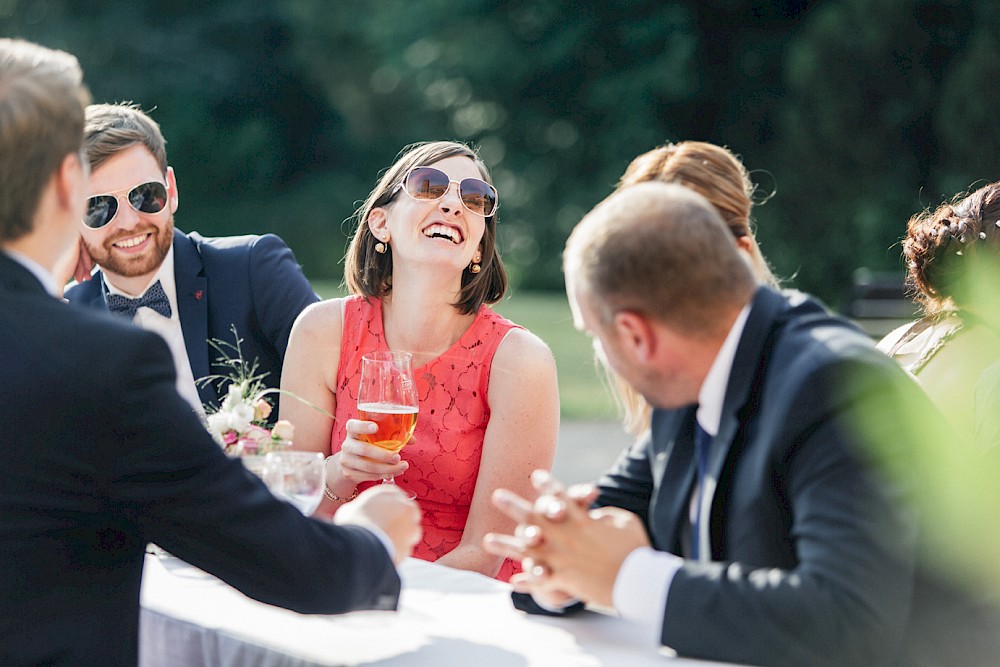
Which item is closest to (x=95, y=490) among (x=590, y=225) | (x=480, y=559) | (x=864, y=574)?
(x=590, y=225)

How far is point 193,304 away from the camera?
4.36 metres

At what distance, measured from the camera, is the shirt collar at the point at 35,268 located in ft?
6.12

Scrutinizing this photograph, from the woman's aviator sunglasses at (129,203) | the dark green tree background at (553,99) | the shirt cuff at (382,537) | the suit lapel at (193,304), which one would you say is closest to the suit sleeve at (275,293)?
the suit lapel at (193,304)

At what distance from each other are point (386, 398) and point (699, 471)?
3.24 feet

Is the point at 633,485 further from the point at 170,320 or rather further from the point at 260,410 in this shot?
the point at 170,320

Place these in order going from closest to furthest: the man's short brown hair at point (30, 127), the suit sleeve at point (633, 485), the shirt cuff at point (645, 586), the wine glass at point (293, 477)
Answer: the man's short brown hair at point (30, 127), the shirt cuff at point (645, 586), the wine glass at point (293, 477), the suit sleeve at point (633, 485)

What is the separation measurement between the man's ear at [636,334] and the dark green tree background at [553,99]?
9.87 meters

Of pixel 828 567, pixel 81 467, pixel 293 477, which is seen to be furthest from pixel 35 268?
pixel 828 567

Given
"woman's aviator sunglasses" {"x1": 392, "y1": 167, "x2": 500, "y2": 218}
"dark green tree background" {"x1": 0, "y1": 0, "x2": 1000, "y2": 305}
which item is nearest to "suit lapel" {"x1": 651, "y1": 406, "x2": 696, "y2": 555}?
"woman's aviator sunglasses" {"x1": 392, "y1": 167, "x2": 500, "y2": 218}

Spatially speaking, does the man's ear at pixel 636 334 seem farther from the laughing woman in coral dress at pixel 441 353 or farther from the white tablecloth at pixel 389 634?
the laughing woman in coral dress at pixel 441 353

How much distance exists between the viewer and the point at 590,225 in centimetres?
206

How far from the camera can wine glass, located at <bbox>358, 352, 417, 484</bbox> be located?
9.53 feet

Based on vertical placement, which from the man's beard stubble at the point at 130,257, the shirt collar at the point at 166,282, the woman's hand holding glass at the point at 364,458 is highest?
the man's beard stubble at the point at 130,257

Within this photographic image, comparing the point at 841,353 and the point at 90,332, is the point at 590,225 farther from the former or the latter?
the point at 90,332
